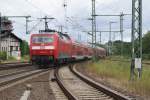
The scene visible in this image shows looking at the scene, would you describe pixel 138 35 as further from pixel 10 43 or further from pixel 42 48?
pixel 10 43

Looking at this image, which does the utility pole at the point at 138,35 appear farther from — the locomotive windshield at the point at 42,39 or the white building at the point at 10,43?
the white building at the point at 10,43

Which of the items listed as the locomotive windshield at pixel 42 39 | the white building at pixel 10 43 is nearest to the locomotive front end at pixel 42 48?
the locomotive windshield at pixel 42 39

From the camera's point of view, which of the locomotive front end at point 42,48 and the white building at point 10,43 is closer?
the locomotive front end at point 42,48

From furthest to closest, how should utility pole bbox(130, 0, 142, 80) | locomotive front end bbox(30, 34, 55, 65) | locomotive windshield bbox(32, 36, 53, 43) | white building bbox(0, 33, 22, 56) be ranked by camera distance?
white building bbox(0, 33, 22, 56)
locomotive windshield bbox(32, 36, 53, 43)
locomotive front end bbox(30, 34, 55, 65)
utility pole bbox(130, 0, 142, 80)

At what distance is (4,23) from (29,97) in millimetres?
88379

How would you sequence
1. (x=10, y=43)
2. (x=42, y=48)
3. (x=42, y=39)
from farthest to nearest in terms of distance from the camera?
1. (x=10, y=43)
2. (x=42, y=39)
3. (x=42, y=48)

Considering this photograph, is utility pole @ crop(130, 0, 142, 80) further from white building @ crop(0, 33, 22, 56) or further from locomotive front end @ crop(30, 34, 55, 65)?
white building @ crop(0, 33, 22, 56)

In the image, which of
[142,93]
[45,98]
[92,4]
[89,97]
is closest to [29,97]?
[45,98]

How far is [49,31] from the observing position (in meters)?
36.0

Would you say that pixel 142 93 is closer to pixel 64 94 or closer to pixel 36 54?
pixel 64 94

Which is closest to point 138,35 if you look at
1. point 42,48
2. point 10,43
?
point 42,48

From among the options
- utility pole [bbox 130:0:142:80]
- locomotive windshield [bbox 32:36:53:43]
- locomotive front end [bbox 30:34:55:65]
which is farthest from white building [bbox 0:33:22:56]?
utility pole [bbox 130:0:142:80]

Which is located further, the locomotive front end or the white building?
the white building

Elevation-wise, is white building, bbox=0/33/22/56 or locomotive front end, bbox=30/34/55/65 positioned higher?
white building, bbox=0/33/22/56
